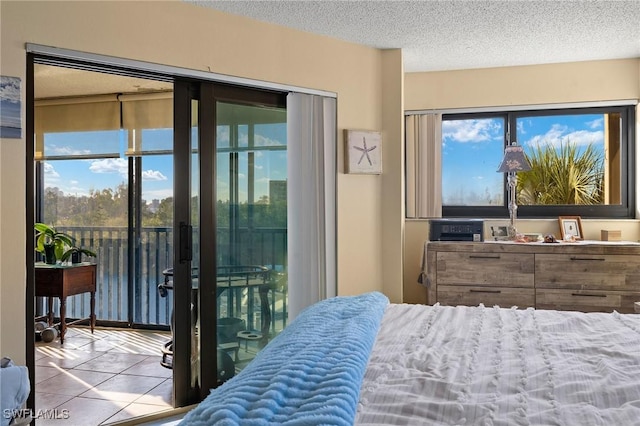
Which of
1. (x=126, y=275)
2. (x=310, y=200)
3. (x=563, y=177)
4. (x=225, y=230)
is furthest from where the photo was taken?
(x=126, y=275)

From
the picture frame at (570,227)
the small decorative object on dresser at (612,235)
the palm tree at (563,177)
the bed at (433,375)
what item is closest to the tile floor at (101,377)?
the bed at (433,375)

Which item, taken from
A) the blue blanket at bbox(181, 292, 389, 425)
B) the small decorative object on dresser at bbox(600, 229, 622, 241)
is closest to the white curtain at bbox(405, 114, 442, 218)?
the small decorative object on dresser at bbox(600, 229, 622, 241)

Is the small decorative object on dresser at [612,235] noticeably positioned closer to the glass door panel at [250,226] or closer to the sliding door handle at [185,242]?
the glass door panel at [250,226]

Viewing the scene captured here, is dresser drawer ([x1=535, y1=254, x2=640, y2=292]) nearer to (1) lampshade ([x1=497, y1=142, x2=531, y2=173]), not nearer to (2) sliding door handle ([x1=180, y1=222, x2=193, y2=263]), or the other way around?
(1) lampshade ([x1=497, y1=142, x2=531, y2=173])

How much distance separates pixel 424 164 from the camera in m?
4.29

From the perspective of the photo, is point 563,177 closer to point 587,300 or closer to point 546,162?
point 546,162

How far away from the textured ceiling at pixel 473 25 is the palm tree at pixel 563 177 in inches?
30.6

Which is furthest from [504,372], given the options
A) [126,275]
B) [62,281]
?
[126,275]

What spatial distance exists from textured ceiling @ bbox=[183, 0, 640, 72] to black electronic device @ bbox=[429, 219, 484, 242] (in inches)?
52.4

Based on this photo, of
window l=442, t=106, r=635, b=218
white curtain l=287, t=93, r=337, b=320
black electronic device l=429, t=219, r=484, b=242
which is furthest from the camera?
window l=442, t=106, r=635, b=218

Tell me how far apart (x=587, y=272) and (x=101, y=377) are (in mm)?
3585

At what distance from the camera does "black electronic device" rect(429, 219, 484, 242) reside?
3814 millimetres

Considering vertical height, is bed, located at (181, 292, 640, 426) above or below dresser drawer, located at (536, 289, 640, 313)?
above

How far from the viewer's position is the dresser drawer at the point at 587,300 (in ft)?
11.4
